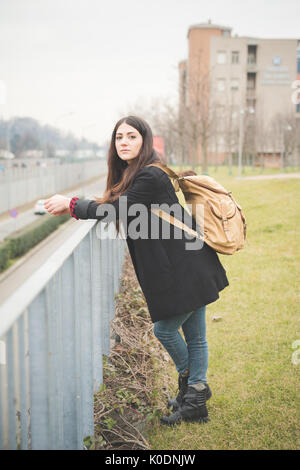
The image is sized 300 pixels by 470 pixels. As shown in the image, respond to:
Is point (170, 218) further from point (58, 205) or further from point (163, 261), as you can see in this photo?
point (58, 205)

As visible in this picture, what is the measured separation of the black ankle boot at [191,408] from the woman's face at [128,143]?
1.40m

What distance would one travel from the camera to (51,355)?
5.63ft

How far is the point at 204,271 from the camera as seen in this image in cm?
253

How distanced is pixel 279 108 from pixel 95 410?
6204 cm

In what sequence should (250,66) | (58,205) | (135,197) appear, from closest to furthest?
1. (135,197)
2. (58,205)
3. (250,66)

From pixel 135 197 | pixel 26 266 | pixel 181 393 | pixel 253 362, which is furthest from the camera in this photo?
pixel 26 266

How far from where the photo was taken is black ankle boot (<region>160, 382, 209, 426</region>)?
2.79 metres

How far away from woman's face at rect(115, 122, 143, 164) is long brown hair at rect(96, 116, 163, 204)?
0.02 metres

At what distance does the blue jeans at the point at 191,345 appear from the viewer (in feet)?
8.87

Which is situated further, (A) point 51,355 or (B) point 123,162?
(B) point 123,162

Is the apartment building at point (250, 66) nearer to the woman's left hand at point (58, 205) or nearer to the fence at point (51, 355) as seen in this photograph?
the woman's left hand at point (58, 205)

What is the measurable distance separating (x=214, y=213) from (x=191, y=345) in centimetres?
82

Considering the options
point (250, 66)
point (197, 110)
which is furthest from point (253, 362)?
point (250, 66)

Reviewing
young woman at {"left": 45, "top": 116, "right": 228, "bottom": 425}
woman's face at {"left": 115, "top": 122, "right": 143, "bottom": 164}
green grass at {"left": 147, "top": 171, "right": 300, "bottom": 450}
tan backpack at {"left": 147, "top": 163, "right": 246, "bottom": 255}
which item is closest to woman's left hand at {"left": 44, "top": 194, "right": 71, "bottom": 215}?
young woman at {"left": 45, "top": 116, "right": 228, "bottom": 425}
